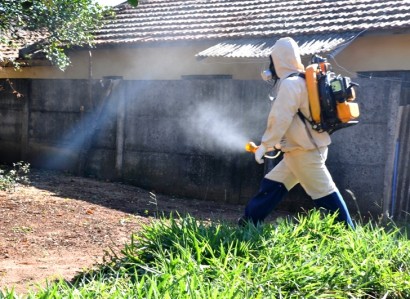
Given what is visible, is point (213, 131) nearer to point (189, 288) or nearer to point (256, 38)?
point (256, 38)

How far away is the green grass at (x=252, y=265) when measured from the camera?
11.7 feet

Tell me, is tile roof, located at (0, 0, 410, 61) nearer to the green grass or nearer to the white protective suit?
the white protective suit

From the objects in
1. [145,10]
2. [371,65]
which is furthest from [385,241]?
[145,10]

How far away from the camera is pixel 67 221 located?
22.9 feet

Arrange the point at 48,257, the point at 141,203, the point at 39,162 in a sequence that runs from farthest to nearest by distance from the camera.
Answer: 1. the point at 39,162
2. the point at 141,203
3. the point at 48,257

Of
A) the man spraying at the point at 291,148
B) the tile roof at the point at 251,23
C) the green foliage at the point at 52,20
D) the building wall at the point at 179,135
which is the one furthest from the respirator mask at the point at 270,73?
the tile roof at the point at 251,23

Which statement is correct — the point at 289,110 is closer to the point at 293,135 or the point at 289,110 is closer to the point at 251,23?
the point at 293,135

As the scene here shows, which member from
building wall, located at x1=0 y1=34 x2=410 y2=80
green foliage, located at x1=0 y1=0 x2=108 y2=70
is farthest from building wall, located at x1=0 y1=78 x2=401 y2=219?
building wall, located at x1=0 y1=34 x2=410 y2=80

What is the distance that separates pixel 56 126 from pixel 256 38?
12.7ft

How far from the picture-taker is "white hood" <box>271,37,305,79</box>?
19.2 feet

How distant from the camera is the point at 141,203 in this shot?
28.1ft

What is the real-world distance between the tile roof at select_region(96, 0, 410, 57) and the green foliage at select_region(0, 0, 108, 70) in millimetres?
2118

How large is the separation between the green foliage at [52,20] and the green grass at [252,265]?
4.16m

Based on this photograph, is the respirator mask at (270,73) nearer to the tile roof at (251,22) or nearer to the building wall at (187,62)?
the tile roof at (251,22)
